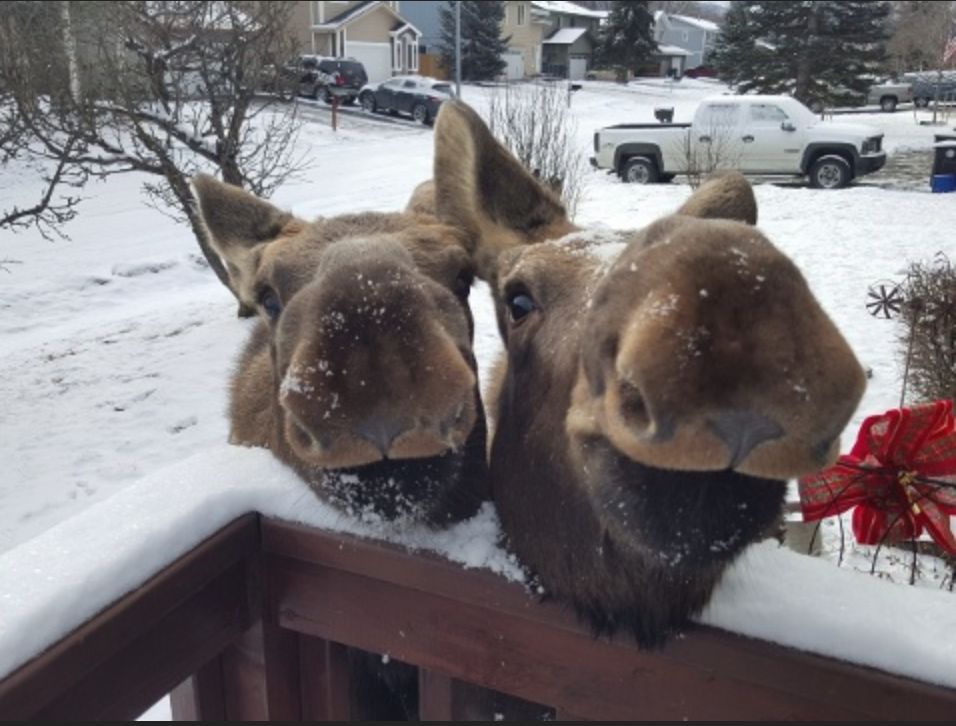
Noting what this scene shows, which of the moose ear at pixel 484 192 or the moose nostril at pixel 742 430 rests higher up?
the moose ear at pixel 484 192

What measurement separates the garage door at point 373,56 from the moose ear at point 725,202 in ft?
165

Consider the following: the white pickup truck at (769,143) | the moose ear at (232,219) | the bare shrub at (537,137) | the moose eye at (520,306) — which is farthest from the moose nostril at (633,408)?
the white pickup truck at (769,143)

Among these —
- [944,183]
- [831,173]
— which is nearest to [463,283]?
[944,183]

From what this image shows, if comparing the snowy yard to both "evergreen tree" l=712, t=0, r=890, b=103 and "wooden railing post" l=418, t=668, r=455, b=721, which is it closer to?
"wooden railing post" l=418, t=668, r=455, b=721

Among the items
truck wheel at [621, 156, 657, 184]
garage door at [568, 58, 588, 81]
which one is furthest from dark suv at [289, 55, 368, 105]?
garage door at [568, 58, 588, 81]

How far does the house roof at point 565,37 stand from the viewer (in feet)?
222

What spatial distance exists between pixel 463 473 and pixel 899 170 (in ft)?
80.5

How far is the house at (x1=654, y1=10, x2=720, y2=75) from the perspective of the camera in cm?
7912

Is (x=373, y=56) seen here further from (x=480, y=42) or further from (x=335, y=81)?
(x=335, y=81)

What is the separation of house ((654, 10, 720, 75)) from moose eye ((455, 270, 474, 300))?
8197 centimetres

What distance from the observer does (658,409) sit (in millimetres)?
1152

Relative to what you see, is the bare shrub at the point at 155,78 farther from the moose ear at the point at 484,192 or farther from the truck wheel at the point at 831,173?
the truck wheel at the point at 831,173

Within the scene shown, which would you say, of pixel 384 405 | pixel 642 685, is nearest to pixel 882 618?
pixel 642 685

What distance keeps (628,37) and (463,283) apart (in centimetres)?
6195
